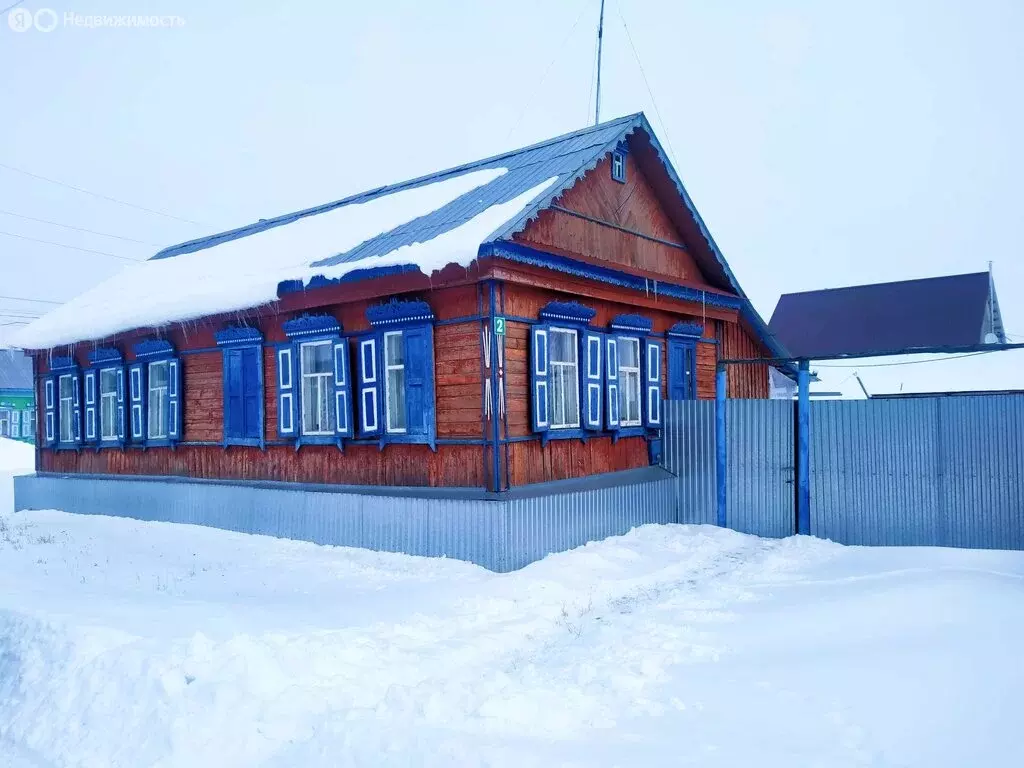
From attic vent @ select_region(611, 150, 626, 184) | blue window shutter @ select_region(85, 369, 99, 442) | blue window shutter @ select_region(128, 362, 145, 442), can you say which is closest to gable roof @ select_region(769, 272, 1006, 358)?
attic vent @ select_region(611, 150, 626, 184)

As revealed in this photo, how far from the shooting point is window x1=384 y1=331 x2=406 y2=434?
10211mm

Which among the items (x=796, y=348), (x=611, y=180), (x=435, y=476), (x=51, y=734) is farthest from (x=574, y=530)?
(x=796, y=348)

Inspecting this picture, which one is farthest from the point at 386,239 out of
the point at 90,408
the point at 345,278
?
the point at 90,408

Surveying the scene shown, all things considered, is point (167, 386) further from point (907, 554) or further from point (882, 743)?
point (882, 743)

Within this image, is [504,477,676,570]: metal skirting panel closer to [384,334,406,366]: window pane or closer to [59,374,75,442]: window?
[384,334,406,366]: window pane

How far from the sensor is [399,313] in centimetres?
1003

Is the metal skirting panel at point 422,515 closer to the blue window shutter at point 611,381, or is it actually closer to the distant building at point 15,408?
the blue window shutter at point 611,381

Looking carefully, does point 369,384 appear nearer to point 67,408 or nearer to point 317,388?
point 317,388

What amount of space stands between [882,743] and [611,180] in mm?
9066

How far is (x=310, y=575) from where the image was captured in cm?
931

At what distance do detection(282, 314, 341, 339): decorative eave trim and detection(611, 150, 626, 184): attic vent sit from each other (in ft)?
15.3

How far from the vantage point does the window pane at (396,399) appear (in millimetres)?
10219

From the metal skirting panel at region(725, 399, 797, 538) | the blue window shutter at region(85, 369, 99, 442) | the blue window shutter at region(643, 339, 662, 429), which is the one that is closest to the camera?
the metal skirting panel at region(725, 399, 797, 538)

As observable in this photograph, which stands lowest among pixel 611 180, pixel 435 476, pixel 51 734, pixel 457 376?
pixel 51 734
